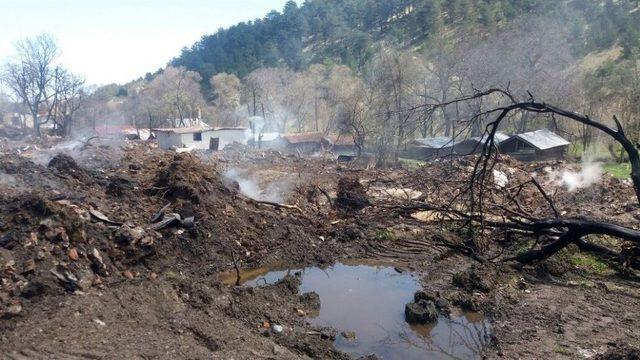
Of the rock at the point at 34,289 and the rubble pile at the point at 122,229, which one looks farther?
the rubble pile at the point at 122,229

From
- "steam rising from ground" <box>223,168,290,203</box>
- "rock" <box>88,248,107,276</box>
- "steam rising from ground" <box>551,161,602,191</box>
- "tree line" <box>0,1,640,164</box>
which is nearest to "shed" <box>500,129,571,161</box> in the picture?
"tree line" <box>0,1,640,164</box>

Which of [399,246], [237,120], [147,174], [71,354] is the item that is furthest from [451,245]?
[237,120]

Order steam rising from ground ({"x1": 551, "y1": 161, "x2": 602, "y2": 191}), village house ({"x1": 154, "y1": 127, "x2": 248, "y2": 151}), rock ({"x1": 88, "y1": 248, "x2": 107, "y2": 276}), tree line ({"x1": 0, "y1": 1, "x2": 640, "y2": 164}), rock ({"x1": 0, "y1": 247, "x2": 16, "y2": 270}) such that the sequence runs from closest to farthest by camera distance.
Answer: rock ({"x1": 0, "y1": 247, "x2": 16, "y2": 270}), rock ({"x1": 88, "y1": 248, "x2": 107, "y2": 276}), steam rising from ground ({"x1": 551, "y1": 161, "x2": 602, "y2": 191}), tree line ({"x1": 0, "y1": 1, "x2": 640, "y2": 164}), village house ({"x1": 154, "y1": 127, "x2": 248, "y2": 151})

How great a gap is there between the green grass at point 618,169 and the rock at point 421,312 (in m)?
18.0

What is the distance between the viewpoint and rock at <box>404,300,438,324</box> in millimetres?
7738

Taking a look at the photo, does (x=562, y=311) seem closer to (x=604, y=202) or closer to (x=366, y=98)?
(x=604, y=202)

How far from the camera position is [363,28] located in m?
86.3

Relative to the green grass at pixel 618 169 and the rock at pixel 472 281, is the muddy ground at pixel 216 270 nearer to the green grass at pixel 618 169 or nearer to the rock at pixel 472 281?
the rock at pixel 472 281

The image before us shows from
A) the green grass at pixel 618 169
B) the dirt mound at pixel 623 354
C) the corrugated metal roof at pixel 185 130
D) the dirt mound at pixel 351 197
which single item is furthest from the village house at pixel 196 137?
the dirt mound at pixel 623 354

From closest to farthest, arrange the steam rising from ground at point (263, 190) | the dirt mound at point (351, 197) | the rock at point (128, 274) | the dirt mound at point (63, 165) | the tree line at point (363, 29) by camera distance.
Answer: the rock at point (128, 274) → the dirt mound at point (63, 165) → the dirt mound at point (351, 197) → the steam rising from ground at point (263, 190) → the tree line at point (363, 29)

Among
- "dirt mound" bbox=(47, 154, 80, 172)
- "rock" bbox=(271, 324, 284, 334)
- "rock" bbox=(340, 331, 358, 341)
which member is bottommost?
"rock" bbox=(340, 331, 358, 341)

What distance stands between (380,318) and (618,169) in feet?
69.6

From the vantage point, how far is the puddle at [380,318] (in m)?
6.96

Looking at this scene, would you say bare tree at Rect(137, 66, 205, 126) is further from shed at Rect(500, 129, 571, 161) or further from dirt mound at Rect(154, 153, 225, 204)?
dirt mound at Rect(154, 153, 225, 204)
